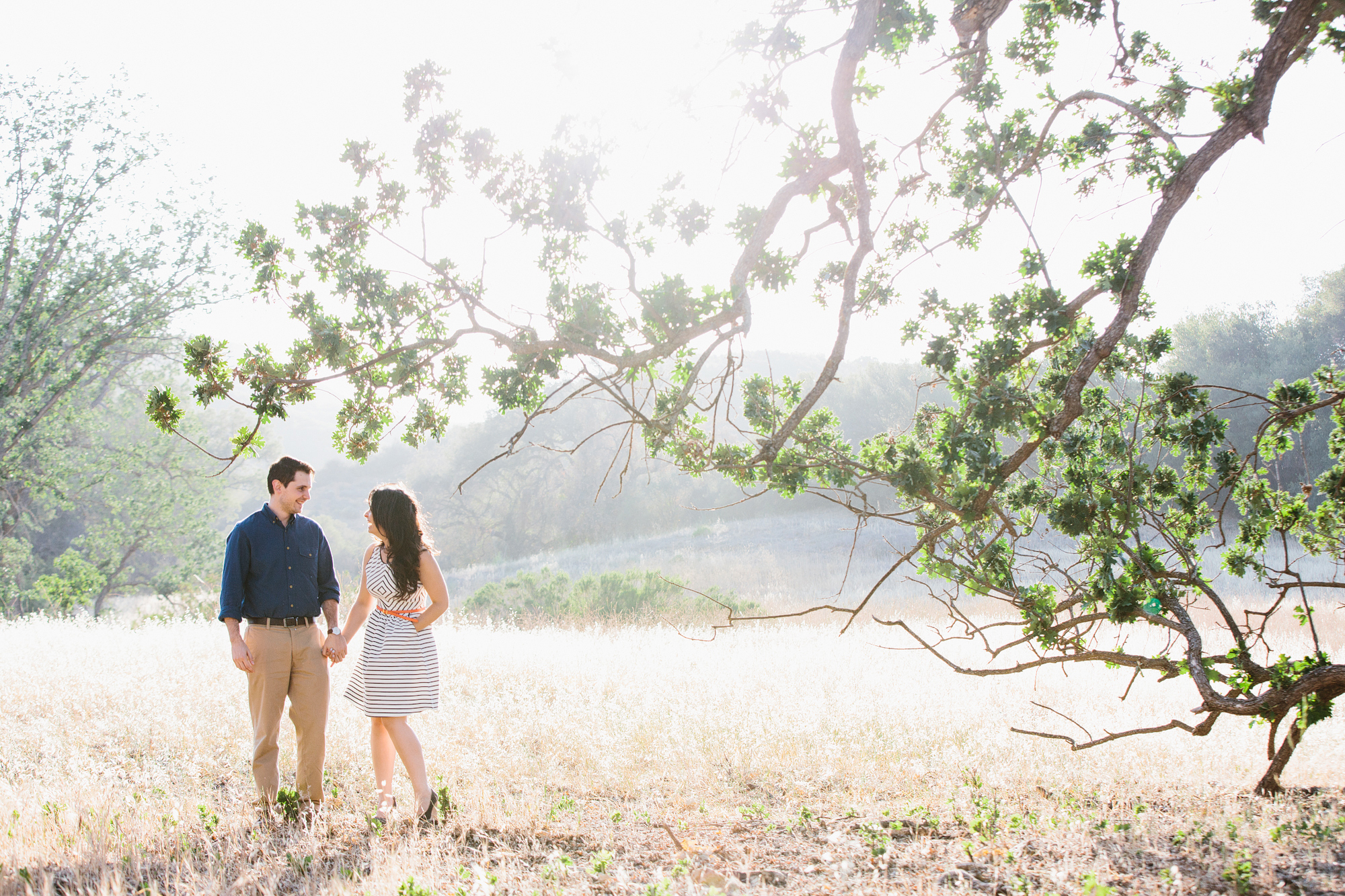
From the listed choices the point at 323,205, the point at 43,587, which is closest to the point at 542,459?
the point at 43,587

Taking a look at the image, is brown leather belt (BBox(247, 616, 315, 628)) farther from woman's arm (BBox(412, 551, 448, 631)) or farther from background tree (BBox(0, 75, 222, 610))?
background tree (BBox(0, 75, 222, 610))

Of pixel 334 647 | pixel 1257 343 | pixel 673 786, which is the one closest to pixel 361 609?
pixel 334 647

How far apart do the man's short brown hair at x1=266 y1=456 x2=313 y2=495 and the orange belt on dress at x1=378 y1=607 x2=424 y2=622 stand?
94 centimetres

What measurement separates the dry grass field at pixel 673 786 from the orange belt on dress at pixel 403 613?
993 mm

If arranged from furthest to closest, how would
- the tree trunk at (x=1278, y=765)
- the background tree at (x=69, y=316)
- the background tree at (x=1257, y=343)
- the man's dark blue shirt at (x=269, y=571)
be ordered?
the background tree at (x=1257, y=343) < the background tree at (x=69, y=316) < the man's dark blue shirt at (x=269, y=571) < the tree trunk at (x=1278, y=765)

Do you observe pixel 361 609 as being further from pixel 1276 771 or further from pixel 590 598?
pixel 590 598

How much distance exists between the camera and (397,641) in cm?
445

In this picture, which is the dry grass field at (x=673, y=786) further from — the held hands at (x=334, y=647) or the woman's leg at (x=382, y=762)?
the held hands at (x=334, y=647)

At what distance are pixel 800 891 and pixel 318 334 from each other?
3698mm

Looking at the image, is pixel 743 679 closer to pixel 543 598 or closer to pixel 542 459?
pixel 543 598

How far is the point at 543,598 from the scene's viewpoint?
1805 centimetres

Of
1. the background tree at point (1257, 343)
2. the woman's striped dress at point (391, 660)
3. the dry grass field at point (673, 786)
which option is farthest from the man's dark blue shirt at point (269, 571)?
the background tree at point (1257, 343)

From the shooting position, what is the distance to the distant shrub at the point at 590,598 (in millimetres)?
16578

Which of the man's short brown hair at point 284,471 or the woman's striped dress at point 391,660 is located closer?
the woman's striped dress at point 391,660
